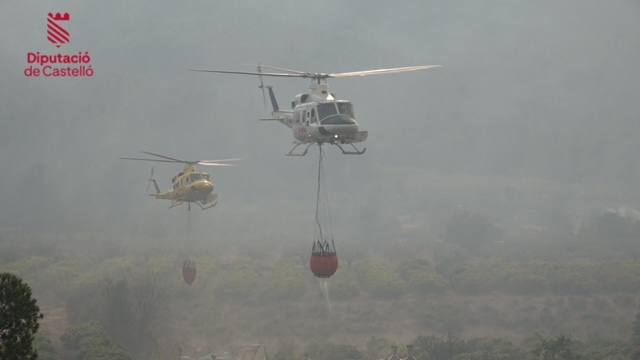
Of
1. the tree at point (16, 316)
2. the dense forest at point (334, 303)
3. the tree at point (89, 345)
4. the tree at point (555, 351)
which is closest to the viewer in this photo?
Result: the tree at point (16, 316)

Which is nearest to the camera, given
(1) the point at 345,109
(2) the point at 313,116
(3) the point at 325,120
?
(3) the point at 325,120

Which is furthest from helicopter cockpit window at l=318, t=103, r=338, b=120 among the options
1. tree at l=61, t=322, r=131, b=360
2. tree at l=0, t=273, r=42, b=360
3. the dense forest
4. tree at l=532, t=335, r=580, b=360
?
tree at l=532, t=335, r=580, b=360

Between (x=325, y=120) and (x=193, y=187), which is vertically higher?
(x=193, y=187)

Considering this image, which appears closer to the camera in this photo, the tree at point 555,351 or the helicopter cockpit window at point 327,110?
the helicopter cockpit window at point 327,110

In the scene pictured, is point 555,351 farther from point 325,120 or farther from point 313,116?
point 325,120

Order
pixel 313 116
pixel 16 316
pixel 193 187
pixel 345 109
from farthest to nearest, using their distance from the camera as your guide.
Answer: pixel 193 187, pixel 313 116, pixel 345 109, pixel 16 316

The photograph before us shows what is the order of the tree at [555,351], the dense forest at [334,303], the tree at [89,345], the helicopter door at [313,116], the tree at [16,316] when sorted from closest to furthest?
1. the tree at [16,316]
2. the helicopter door at [313,116]
3. the tree at [89,345]
4. the tree at [555,351]
5. the dense forest at [334,303]

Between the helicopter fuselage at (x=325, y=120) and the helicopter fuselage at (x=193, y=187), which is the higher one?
the helicopter fuselage at (x=193, y=187)

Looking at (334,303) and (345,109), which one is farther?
(334,303)

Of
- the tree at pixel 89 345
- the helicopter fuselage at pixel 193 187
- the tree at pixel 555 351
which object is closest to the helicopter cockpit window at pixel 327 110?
the helicopter fuselage at pixel 193 187

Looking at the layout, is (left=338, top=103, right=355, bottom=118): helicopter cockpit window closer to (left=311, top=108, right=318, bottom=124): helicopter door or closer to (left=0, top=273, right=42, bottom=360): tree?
(left=311, top=108, right=318, bottom=124): helicopter door

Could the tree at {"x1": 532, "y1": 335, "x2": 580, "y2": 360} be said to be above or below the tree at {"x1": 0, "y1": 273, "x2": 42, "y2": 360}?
below

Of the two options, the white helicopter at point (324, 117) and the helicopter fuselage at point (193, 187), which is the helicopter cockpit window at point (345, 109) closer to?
the white helicopter at point (324, 117)

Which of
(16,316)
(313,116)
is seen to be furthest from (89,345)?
(313,116)
